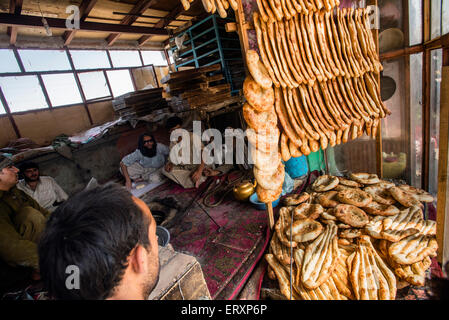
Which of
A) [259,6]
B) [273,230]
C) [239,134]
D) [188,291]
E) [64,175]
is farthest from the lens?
[64,175]

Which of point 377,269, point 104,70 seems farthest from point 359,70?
point 104,70

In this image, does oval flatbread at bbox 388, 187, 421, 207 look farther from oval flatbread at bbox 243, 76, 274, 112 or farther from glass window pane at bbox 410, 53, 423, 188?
oval flatbread at bbox 243, 76, 274, 112

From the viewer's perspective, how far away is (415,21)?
11.1ft

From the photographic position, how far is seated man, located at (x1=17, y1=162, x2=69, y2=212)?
4480mm

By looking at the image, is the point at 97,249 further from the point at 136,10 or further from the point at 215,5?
the point at 136,10

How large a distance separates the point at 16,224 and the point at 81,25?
5.91 m

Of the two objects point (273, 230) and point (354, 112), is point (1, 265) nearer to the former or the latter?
point (273, 230)

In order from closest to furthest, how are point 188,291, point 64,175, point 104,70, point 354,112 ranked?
point 188,291
point 354,112
point 64,175
point 104,70

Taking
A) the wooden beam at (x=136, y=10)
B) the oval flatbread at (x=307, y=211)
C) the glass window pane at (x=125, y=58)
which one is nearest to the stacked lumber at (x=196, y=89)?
the wooden beam at (x=136, y=10)

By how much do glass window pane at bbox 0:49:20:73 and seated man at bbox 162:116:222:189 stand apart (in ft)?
18.4

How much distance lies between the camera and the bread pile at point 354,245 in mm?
2014
